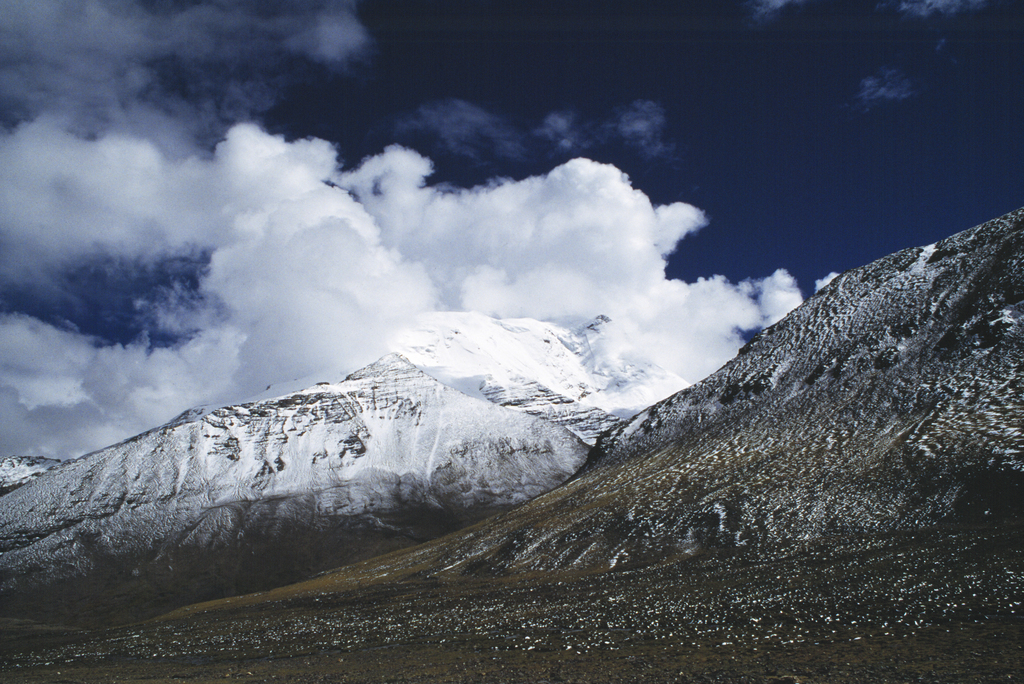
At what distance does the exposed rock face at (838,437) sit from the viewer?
46.1 metres

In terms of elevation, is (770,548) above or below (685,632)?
below

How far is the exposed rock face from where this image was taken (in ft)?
151

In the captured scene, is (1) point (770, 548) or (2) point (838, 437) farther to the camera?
(2) point (838, 437)

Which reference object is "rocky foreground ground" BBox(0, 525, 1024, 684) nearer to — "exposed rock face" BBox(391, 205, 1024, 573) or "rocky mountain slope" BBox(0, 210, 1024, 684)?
"rocky mountain slope" BBox(0, 210, 1024, 684)

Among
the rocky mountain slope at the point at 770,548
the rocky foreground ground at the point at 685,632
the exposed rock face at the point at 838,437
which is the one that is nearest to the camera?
the rocky foreground ground at the point at 685,632

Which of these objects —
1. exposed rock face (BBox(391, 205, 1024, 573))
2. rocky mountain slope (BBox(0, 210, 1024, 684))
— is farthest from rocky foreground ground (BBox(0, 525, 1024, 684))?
exposed rock face (BBox(391, 205, 1024, 573))

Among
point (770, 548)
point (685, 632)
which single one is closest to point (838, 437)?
point (770, 548)

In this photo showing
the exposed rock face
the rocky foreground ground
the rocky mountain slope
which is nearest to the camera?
the rocky foreground ground

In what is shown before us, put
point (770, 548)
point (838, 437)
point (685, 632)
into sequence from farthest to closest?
point (838, 437) < point (770, 548) < point (685, 632)

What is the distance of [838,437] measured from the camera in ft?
200

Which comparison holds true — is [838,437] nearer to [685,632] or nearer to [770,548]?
[770,548]

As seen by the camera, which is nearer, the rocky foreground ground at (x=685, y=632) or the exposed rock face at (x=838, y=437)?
the rocky foreground ground at (x=685, y=632)

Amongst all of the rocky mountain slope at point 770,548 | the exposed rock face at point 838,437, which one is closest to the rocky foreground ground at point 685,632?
the rocky mountain slope at point 770,548

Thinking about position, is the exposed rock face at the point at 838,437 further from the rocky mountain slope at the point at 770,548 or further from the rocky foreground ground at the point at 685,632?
the rocky foreground ground at the point at 685,632
